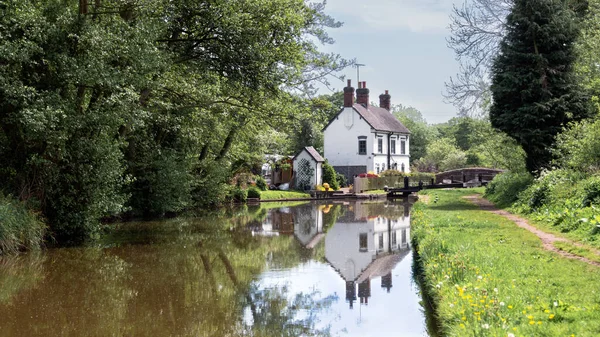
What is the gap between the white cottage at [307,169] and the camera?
1666 inches

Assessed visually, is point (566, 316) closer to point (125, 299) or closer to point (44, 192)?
point (125, 299)

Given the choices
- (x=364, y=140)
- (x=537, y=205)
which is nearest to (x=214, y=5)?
(x=537, y=205)

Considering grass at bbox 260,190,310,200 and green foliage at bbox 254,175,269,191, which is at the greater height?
green foliage at bbox 254,175,269,191

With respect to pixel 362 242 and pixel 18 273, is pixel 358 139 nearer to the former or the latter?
pixel 362 242

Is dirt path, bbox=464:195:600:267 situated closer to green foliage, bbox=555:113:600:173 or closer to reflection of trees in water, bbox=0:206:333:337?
green foliage, bbox=555:113:600:173

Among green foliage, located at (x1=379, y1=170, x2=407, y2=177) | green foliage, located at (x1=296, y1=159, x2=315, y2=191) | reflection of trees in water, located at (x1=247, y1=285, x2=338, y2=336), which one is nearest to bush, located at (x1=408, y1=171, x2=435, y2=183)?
green foliage, located at (x1=379, y1=170, x2=407, y2=177)

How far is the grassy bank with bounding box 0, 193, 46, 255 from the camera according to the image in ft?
43.2

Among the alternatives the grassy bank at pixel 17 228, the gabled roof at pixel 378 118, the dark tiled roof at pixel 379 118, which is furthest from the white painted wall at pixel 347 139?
the grassy bank at pixel 17 228

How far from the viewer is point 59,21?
14.2 metres

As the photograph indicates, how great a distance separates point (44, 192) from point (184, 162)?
8826mm

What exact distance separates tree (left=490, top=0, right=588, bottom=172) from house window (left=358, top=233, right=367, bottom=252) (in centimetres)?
782

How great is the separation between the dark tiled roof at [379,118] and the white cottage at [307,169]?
8.18 meters

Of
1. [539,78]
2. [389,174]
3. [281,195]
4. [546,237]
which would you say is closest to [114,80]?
[546,237]

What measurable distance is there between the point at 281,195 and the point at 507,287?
31.7 metres
